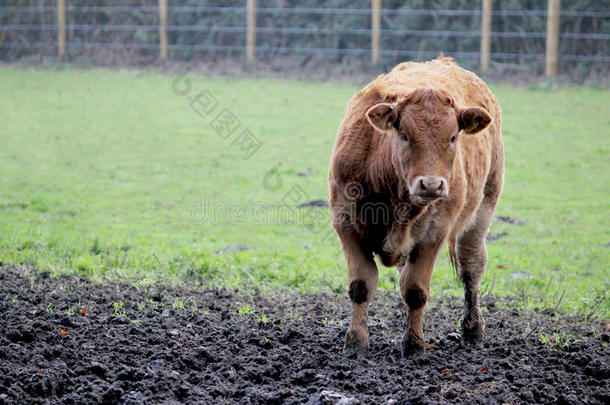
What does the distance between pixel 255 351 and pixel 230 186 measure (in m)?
6.57

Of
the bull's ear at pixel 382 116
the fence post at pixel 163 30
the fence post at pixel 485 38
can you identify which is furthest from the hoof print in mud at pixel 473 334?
the fence post at pixel 163 30

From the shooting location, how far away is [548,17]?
1995 centimetres

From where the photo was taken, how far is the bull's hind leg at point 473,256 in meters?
6.23

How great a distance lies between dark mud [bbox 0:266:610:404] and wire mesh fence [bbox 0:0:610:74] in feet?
49.9

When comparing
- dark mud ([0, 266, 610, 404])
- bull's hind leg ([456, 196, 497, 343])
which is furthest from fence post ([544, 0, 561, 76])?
bull's hind leg ([456, 196, 497, 343])

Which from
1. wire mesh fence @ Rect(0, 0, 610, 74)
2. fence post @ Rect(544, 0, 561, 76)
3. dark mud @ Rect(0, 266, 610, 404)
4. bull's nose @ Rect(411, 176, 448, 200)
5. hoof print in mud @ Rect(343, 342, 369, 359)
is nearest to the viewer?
dark mud @ Rect(0, 266, 610, 404)

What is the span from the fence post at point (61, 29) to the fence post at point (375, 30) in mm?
9836

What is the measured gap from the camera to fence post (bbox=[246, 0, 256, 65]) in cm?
2238

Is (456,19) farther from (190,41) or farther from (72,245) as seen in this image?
(72,245)

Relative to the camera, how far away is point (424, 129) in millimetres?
4793

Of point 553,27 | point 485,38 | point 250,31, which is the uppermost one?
point 553,27

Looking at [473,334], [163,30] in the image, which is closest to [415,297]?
[473,334]

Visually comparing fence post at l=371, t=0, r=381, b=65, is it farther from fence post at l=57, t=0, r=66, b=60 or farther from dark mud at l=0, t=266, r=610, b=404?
dark mud at l=0, t=266, r=610, b=404

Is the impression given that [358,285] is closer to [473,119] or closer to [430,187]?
[430,187]
